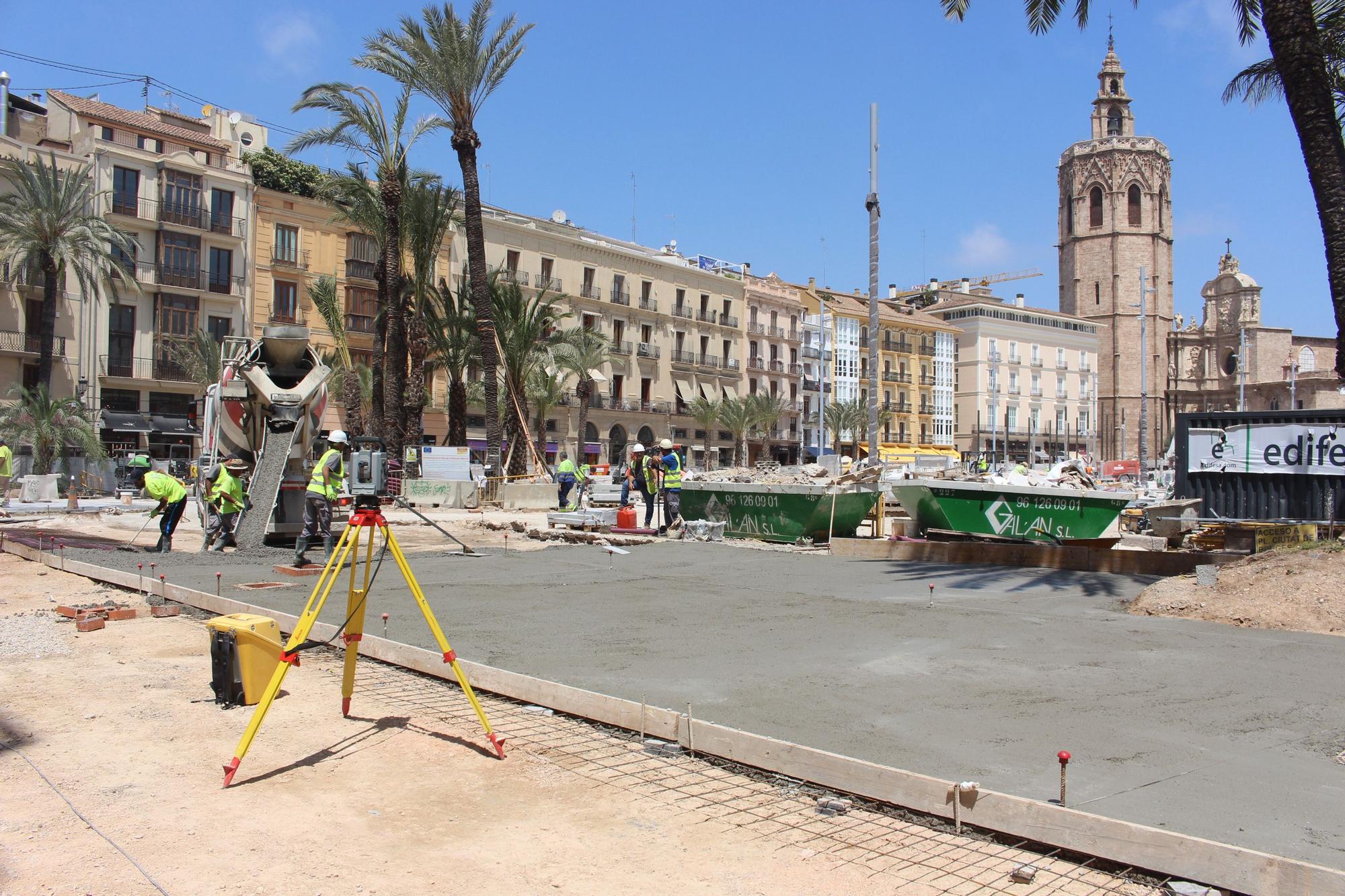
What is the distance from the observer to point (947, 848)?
4.33 metres

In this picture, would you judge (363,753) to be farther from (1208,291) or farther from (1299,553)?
(1208,291)

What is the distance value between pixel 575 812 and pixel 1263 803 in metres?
3.18

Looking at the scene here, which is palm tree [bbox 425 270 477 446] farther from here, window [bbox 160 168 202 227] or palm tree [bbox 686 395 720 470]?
palm tree [bbox 686 395 720 470]

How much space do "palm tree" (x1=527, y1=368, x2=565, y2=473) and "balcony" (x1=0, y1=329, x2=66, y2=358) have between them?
827 inches

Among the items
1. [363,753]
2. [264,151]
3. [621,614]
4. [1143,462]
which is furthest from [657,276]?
[363,753]

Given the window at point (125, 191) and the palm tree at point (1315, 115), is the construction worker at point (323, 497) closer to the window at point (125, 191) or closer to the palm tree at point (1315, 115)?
the palm tree at point (1315, 115)

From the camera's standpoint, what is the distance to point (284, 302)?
4919 cm

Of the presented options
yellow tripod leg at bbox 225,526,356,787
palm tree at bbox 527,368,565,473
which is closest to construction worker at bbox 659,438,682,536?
yellow tripod leg at bbox 225,526,356,787

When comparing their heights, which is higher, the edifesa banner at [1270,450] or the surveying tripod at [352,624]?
the edifesa banner at [1270,450]

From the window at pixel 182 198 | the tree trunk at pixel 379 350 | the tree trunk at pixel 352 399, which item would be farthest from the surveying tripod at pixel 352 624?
the window at pixel 182 198

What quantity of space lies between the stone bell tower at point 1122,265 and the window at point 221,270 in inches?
3393

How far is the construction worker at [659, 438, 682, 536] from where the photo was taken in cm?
1942

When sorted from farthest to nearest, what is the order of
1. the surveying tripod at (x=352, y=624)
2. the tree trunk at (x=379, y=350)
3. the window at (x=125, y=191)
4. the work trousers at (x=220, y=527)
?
the window at (x=125, y=191)
the tree trunk at (x=379, y=350)
the work trousers at (x=220, y=527)
the surveying tripod at (x=352, y=624)

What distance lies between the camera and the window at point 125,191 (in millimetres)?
43156
